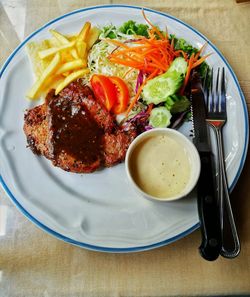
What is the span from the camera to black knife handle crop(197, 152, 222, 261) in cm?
191

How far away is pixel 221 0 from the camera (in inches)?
126

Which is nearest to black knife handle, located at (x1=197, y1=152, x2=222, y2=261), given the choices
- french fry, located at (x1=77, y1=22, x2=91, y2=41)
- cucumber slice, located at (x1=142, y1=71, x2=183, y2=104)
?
cucumber slice, located at (x1=142, y1=71, x2=183, y2=104)

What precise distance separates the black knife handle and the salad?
1.57 feet

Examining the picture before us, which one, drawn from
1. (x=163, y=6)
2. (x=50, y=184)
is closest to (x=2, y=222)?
(x=50, y=184)

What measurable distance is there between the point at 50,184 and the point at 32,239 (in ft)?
1.34

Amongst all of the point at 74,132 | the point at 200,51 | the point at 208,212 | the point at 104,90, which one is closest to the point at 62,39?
the point at 104,90

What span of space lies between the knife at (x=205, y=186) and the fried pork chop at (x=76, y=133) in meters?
0.50

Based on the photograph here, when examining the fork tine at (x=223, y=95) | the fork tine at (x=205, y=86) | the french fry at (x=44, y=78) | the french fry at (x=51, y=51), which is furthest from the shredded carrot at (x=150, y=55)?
the french fry at (x=44, y=78)

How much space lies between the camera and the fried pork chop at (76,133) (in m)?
2.23

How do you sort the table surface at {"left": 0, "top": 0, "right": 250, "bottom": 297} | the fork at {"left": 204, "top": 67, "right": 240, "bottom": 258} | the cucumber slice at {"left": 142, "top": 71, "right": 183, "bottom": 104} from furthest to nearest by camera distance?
the cucumber slice at {"left": 142, "top": 71, "right": 183, "bottom": 104} < the table surface at {"left": 0, "top": 0, "right": 250, "bottom": 297} < the fork at {"left": 204, "top": 67, "right": 240, "bottom": 258}

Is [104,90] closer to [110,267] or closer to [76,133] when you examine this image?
[76,133]

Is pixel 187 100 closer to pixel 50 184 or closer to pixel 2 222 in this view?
pixel 50 184

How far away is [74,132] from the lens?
2.26 m

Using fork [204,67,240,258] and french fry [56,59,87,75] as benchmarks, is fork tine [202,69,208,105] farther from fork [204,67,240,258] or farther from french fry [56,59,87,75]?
french fry [56,59,87,75]
